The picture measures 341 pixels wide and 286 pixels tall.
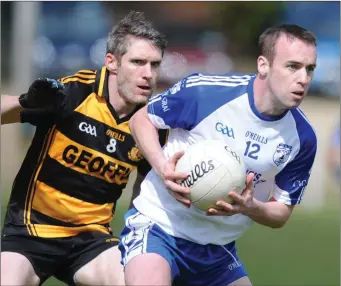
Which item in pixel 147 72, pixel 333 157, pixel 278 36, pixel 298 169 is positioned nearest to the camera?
pixel 278 36

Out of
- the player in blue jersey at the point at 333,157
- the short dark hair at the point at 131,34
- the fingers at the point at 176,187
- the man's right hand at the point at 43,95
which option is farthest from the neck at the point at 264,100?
the player in blue jersey at the point at 333,157

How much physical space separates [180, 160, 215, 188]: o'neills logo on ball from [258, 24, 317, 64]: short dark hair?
30.1 inches

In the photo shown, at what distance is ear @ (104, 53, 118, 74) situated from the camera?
633 cm

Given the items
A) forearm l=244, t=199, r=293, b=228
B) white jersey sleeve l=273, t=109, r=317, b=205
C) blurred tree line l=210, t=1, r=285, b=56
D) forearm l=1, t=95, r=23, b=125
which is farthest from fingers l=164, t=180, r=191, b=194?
blurred tree line l=210, t=1, r=285, b=56

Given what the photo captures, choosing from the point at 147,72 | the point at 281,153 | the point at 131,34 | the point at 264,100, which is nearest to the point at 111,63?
the point at 131,34

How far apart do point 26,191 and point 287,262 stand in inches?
198

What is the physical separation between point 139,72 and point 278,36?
118 cm

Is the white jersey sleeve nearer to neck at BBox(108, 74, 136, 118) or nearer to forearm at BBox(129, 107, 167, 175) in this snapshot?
forearm at BBox(129, 107, 167, 175)

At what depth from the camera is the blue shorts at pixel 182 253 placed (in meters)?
5.21

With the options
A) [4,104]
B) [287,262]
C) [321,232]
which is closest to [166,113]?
[4,104]

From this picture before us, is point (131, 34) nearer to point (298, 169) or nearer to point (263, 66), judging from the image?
point (263, 66)

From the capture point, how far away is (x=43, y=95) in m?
5.91

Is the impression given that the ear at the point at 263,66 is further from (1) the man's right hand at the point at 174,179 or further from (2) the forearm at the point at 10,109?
(2) the forearm at the point at 10,109

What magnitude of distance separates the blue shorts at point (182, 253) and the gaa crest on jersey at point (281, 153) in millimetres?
591
